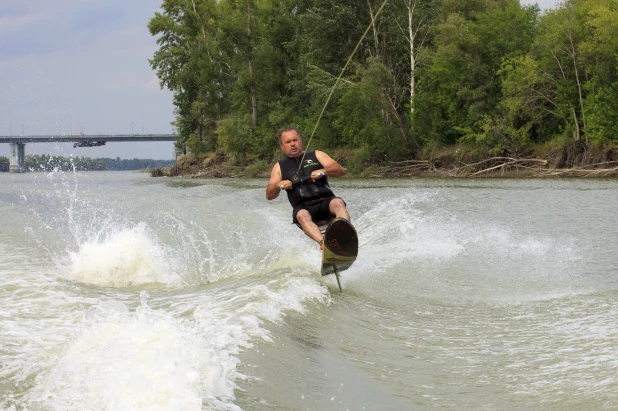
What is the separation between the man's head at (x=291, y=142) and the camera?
8422 millimetres

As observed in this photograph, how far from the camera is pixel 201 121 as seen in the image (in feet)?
202

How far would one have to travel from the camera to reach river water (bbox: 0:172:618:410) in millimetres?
3861

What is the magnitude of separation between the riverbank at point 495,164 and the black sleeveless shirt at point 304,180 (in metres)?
26.9

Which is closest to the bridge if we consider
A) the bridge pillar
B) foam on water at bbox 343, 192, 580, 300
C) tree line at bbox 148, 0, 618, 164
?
the bridge pillar

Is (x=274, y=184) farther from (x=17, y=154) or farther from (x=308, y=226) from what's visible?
(x=17, y=154)

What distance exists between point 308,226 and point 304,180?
609 mm

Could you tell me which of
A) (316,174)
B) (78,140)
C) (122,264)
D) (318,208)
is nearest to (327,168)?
(316,174)

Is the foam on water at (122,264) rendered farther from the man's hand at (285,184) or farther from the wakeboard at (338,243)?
the wakeboard at (338,243)

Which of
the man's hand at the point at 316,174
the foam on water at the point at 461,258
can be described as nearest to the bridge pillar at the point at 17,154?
the foam on water at the point at 461,258

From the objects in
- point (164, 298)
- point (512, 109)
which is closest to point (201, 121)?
point (512, 109)

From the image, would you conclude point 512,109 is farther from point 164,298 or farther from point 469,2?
point 164,298

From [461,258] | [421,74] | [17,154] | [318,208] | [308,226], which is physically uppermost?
[421,74]

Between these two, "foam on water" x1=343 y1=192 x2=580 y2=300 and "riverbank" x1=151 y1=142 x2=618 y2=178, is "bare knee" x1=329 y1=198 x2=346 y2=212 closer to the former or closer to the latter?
"foam on water" x1=343 y1=192 x2=580 y2=300

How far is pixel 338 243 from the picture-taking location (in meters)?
7.49
